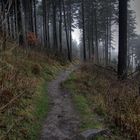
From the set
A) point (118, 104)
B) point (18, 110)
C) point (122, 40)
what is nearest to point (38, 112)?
point (18, 110)

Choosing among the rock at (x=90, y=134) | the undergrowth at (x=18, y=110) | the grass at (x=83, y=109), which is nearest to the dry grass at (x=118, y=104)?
the grass at (x=83, y=109)

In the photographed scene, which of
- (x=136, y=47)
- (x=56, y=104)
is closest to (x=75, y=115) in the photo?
(x=56, y=104)

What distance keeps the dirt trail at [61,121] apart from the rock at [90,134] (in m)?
0.25

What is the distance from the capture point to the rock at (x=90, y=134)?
5.64 metres

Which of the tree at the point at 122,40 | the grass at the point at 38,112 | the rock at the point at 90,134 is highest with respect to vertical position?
the tree at the point at 122,40

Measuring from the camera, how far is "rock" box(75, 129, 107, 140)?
5.64m

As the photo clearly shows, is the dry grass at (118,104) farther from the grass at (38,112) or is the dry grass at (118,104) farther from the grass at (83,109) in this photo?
the grass at (38,112)

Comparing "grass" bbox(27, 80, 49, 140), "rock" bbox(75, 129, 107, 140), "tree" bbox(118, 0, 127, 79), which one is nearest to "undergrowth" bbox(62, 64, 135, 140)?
"rock" bbox(75, 129, 107, 140)

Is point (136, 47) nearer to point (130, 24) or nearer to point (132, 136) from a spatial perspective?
point (130, 24)

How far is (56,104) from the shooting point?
8469mm

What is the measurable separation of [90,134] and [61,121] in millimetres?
1318

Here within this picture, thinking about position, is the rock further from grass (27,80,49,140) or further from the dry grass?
grass (27,80,49,140)

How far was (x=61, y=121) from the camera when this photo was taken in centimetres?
684

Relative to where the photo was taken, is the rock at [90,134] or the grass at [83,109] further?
the grass at [83,109]
